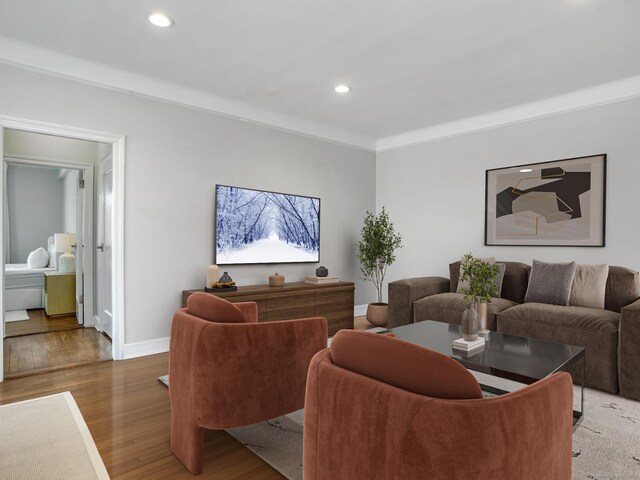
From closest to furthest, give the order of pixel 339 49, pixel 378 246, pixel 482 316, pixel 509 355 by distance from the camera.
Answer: pixel 509 355 < pixel 482 316 < pixel 339 49 < pixel 378 246

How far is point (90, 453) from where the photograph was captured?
6.75ft

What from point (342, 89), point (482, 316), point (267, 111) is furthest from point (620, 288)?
point (267, 111)

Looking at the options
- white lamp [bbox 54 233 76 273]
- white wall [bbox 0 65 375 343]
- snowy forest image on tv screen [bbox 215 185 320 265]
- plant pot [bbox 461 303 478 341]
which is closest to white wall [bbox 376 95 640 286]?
snowy forest image on tv screen [bbox 215 185 320 265]

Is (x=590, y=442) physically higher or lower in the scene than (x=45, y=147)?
lower

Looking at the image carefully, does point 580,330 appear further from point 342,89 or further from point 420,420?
point 342,89

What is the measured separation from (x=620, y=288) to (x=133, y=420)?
3.93 metres

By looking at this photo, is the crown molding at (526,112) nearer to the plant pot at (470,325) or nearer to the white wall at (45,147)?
the plant pot at (470,325)

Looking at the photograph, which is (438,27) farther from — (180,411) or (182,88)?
(180,411)

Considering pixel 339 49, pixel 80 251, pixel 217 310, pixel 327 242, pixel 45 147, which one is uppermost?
pixel 339 49

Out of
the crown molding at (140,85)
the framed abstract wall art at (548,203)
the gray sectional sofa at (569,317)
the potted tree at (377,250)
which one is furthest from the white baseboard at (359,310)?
the crown molding at (140,85)

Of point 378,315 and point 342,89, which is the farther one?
point 378,315

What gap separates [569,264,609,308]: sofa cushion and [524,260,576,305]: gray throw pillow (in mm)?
50

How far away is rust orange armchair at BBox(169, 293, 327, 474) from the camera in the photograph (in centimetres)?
189

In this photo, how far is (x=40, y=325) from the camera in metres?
5.02
